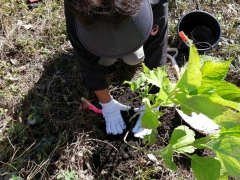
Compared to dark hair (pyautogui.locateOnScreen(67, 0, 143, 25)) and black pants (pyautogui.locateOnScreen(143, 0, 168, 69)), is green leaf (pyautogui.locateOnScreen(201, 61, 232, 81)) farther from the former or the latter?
black pants (pyautogui.locateOnScreen(143, 0, 168, 69))

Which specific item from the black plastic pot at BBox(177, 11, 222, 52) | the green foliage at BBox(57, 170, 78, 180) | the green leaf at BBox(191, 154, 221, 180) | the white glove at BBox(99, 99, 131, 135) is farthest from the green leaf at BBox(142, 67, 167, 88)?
the black plastic pot at BBox(177, 11, 222, 52)

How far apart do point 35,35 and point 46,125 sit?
823mm

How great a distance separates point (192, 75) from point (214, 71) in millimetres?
123

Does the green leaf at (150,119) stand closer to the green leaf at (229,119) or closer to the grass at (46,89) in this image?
the green leaf at (229,119)

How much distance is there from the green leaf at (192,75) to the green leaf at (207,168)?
375 mm

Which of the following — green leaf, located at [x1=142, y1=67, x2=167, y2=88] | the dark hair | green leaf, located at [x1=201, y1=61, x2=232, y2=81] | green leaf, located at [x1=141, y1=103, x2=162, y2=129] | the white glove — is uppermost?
the dark hair

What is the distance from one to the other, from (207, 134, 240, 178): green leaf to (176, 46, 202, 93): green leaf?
0.26m

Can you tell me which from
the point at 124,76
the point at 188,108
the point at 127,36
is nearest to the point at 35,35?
the point at 124,76

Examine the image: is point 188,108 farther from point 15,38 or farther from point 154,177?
point 15,38

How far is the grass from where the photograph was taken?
1845 millimetres

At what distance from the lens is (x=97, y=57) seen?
1.81m

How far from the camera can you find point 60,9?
246 centimetres

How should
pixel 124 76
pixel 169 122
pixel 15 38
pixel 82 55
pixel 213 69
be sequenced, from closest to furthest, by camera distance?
1. pixel 213 69
2. pixel 82 55
3. pixel 169 122
4. pixel 124 76
5. pixel 15 38

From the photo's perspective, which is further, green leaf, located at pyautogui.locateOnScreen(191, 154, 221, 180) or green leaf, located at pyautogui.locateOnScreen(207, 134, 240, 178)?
green leaf, located at pyautogui.locateOnScreen(191, 154, 221, 180)
